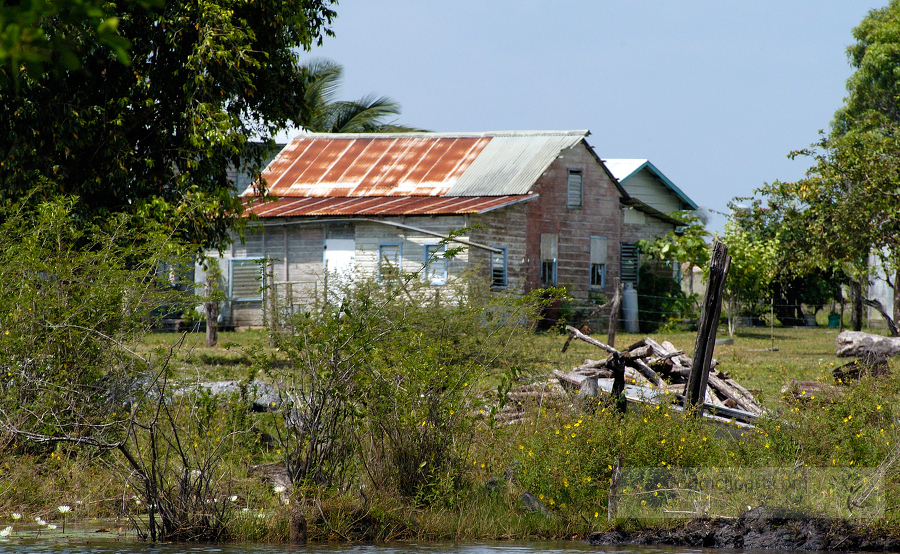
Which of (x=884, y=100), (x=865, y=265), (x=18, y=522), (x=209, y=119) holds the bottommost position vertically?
(x=18, y=522)

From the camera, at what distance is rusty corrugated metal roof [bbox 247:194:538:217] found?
24.2 meters

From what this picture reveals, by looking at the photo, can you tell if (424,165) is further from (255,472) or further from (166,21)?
(255,472)

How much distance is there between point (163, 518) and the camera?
25.0 ft

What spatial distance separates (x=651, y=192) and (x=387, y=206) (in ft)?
43.5

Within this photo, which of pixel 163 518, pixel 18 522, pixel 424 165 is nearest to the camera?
pixel 163 518

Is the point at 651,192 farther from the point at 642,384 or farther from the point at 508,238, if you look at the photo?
the point at 642,384

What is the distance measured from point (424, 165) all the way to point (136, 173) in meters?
13.6

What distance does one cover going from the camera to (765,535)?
24.4 ft

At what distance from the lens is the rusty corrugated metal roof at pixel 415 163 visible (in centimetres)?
2702

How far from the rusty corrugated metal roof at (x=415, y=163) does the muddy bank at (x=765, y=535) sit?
734 inches

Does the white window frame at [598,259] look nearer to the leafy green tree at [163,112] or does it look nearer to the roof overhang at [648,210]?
the roof overhang at [648,210]

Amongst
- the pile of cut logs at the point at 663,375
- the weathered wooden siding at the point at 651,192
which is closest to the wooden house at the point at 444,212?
the weathered wooden siding at the point at 651,192

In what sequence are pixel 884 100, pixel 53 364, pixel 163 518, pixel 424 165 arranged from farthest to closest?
pixel 884 100 → pixel 424 165 → pixel 53 364 → pixel 163 518

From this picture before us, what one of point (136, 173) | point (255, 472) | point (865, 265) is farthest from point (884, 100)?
point (255, 472)
